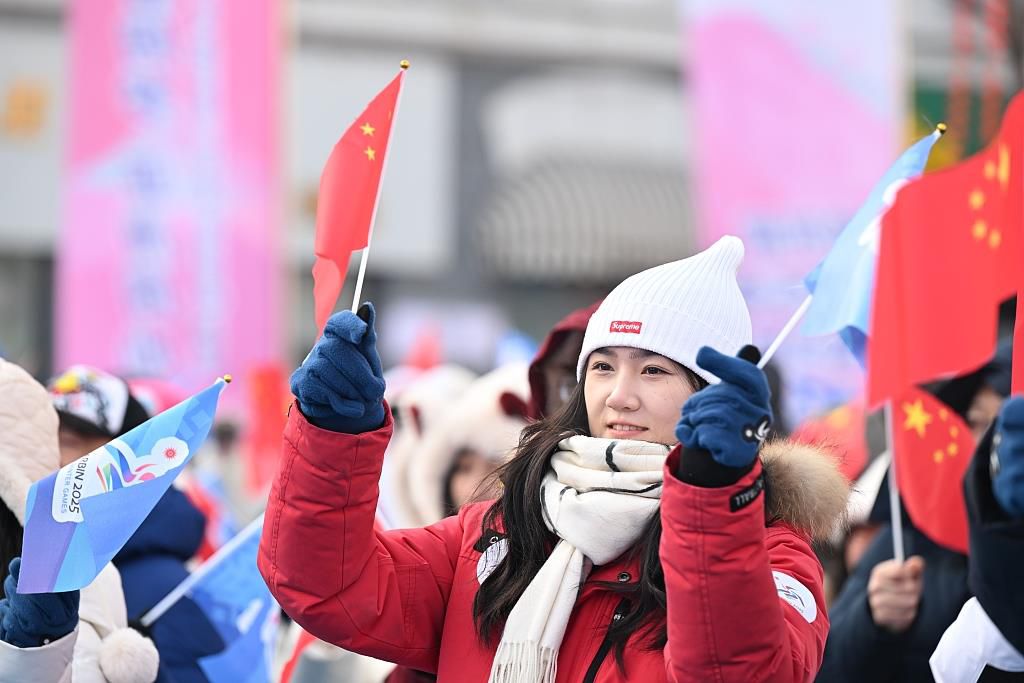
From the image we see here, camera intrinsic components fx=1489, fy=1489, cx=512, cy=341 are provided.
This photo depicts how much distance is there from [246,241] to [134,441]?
23.6 feet

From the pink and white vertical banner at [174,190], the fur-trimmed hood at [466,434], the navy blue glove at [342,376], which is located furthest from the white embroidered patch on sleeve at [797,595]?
the pink and white vertical banner at [174,190]

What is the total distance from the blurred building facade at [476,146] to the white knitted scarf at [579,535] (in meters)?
14.8

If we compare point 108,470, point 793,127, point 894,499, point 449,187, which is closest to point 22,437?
point 108,470

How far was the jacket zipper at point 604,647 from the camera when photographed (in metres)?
2.31

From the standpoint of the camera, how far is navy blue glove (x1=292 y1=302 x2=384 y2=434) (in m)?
2.22

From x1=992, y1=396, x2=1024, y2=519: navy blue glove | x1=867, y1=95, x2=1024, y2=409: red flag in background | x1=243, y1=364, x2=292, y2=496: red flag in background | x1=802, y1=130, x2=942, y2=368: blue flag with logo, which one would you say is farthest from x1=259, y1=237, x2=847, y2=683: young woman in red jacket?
x1=243, y1=364, x2=292, y2=496: red flag in background

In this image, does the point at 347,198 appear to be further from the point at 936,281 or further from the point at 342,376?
the point at 936,281

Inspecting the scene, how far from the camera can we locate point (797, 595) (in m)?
2.27

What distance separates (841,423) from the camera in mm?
5285

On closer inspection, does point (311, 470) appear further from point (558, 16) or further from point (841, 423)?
point (558, 16)

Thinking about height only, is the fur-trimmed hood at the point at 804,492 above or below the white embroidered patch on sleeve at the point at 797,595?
above

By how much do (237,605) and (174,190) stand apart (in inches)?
249

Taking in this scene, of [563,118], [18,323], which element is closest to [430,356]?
[18,323]

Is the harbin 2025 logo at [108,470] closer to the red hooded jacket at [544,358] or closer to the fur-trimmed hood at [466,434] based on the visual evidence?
the red hooded jacket at [544,358]
